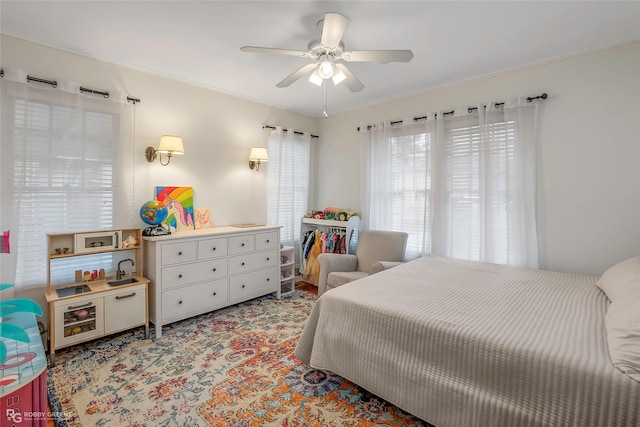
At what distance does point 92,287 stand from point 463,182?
381cm

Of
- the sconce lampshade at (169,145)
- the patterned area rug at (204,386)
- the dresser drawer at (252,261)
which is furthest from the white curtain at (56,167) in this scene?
the dresser drawer at (252,261)

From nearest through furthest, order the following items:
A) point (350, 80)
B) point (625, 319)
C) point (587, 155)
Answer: point (625, 319) → point (350, 80) → point (587, 155)

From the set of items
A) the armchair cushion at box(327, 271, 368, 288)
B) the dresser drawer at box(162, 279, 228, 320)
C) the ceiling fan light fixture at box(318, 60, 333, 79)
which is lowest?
the dresser drawer at box(162, 279, 228, 320)

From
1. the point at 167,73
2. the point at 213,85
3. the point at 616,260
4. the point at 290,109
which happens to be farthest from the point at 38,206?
the point at 616,260

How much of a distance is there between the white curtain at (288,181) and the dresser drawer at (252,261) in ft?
2.06

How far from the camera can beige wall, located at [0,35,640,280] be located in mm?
2430

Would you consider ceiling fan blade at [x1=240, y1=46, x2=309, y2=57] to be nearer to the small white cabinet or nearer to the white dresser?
the white dresser

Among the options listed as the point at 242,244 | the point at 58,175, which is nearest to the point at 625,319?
the point at 242,244

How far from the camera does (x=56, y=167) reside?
8.21ft

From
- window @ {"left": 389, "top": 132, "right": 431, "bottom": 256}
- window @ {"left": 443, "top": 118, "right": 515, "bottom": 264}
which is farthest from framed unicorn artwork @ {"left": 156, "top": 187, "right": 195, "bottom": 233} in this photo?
window @ {"left": 443, "top": 118, "right": 515, "bottom": 264}

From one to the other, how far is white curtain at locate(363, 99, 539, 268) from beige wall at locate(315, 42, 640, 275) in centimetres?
15

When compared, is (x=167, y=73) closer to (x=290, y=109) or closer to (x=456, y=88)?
(x=290, y=109)

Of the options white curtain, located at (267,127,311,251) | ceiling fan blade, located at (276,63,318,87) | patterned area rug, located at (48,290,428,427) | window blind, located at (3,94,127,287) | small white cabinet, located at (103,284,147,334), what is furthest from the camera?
white curtain, located at (267,127,311,251)

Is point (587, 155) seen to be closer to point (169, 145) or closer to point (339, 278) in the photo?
point (339, 278)
